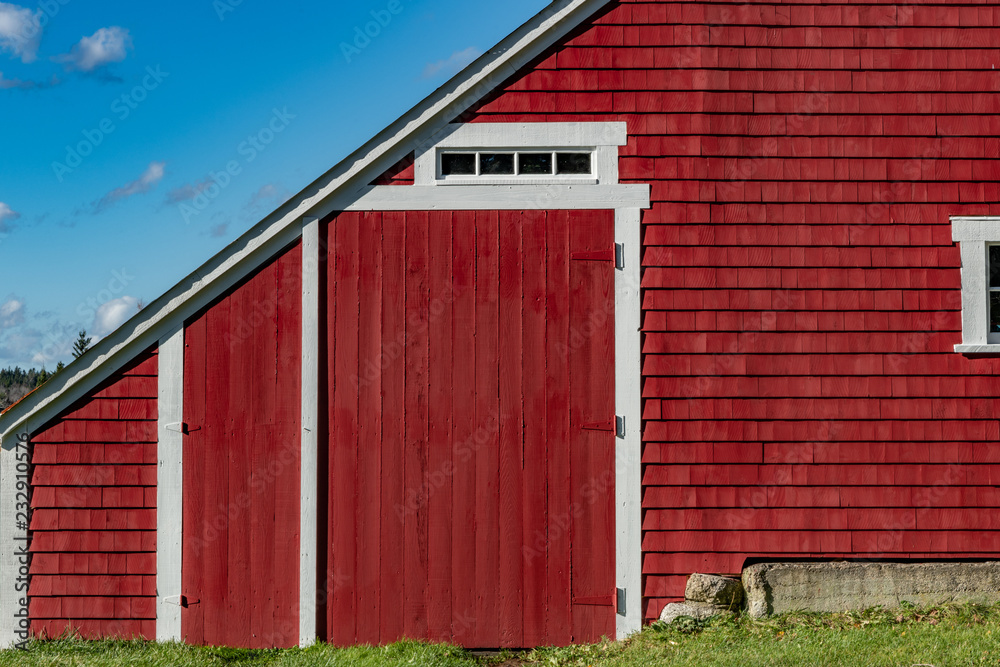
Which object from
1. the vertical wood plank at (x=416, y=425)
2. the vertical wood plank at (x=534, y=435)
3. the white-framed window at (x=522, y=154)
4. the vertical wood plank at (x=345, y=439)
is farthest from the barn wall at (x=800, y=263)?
the vertical wood plank at (x=345, y=439)

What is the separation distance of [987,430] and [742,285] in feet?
7.35

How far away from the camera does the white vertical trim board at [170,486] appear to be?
5773 millimetres

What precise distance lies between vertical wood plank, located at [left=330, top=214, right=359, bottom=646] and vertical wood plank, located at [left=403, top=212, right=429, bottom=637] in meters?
0.42

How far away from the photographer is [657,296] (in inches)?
235

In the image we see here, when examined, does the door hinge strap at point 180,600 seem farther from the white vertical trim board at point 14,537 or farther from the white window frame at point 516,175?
the white window frame at point 516,175

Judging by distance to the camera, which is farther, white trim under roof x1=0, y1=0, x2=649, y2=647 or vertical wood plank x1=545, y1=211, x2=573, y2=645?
vertical wood plank x1=545, y1=211, x2=573, y2=645

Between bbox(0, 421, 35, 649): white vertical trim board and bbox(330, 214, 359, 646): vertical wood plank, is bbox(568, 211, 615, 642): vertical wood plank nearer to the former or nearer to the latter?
bbox(330, 214, 359, 646): vertical wood plank

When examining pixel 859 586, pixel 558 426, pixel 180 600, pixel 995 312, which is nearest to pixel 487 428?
pixel 558 426

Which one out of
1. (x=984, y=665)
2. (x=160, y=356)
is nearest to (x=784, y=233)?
(x=984, y=665)

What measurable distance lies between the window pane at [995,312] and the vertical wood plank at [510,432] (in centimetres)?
392

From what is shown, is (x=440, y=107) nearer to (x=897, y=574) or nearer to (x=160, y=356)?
(x=160, y=356)

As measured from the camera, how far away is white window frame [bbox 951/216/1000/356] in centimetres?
591

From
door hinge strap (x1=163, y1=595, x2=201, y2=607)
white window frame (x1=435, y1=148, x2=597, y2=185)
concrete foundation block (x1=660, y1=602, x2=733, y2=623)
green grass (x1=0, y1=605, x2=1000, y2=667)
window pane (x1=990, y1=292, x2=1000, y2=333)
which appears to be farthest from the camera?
window pane (x1=990, y1=292, x2=1000, y2=333)

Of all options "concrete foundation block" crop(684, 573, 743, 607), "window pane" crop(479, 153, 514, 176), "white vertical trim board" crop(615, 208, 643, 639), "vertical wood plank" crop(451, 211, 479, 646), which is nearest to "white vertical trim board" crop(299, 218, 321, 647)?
"vertical wood plank" crop(451, 211, 479, 646)
